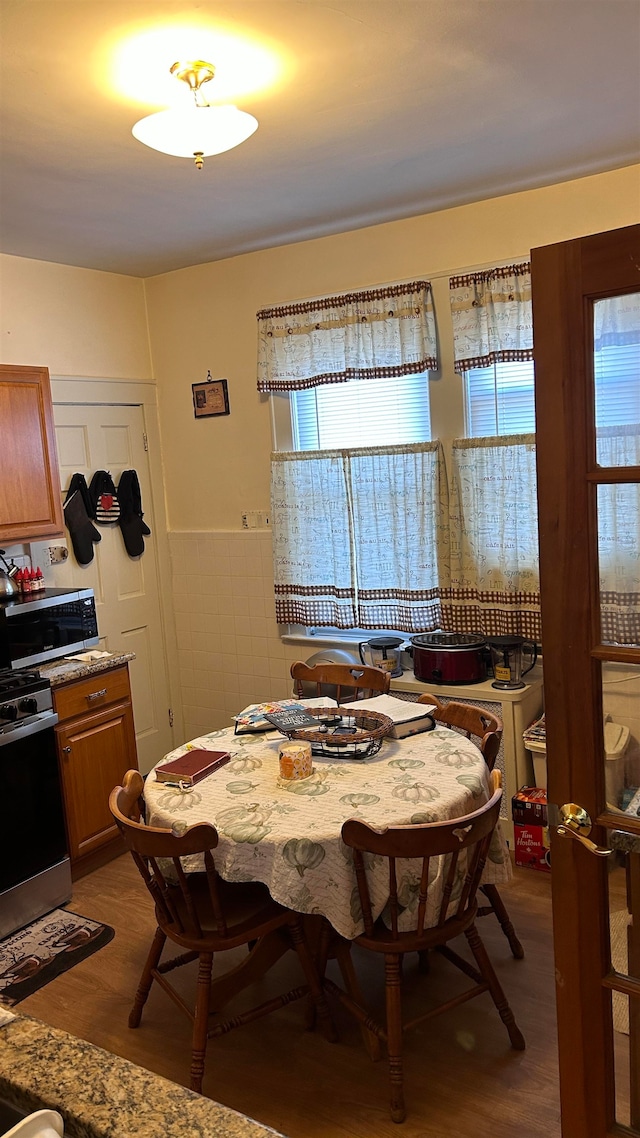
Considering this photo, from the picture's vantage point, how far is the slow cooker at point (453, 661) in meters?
3.70

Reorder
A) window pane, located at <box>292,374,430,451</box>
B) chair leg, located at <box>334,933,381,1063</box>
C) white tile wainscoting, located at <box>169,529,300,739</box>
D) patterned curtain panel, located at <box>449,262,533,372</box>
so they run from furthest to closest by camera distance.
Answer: white tile wainscoting, located at <box>169,529,300,739</box> < window pane, located at <box>292,374,430,451</box> < patterned curtain panel, located at <box>449,262,533,372</box> < chair leg, located at <box>334,933,381,1063</box>

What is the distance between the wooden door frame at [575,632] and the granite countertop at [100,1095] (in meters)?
0.94

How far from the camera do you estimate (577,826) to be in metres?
1.61

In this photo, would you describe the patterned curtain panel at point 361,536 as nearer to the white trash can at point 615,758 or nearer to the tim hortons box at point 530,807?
the tim hortons box at point 530,807

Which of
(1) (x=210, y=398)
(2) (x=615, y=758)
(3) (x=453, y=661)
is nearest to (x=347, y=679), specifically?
(3) (x=453, y=661)

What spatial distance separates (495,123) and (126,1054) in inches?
125

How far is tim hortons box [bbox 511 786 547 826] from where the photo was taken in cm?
343

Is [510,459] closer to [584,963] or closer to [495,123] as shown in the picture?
[495,123]

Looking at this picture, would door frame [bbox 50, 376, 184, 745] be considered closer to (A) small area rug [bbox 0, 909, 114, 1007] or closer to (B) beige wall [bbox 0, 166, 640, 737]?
(B) beige wall [bbox 0, 166, 640, 737]

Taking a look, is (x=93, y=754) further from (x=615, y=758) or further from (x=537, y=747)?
(x=615, y=758)

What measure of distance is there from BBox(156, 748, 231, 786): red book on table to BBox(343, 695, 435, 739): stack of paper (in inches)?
21.9

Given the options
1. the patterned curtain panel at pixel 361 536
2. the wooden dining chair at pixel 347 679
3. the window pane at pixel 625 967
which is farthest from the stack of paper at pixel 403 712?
the window pane at pixel 625 967

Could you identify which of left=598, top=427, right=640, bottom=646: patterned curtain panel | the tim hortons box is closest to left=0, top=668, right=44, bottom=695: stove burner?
the tim hortons box

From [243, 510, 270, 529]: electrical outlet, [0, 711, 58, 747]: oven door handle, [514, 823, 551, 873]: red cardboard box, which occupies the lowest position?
[514, 823, 551, 873]: red cardboard box
